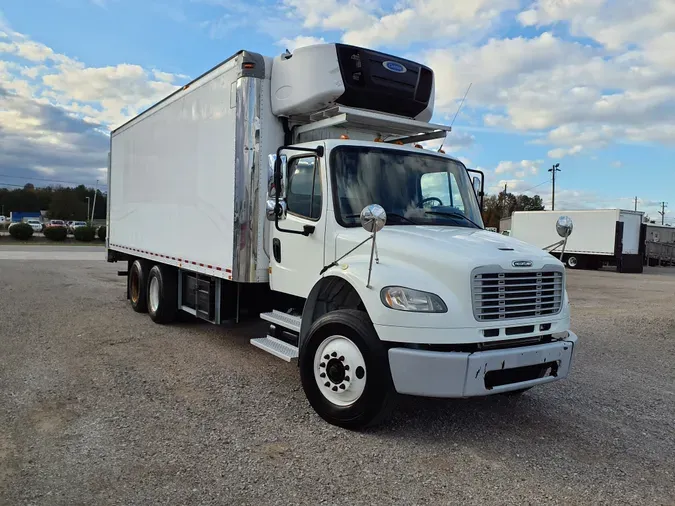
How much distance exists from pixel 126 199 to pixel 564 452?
9.14 meters

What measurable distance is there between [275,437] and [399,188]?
2.66 metres

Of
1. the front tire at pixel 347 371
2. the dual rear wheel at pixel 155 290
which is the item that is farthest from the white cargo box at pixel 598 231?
the front tire at pixel 347 371

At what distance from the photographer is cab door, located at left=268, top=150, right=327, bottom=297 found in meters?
5.45

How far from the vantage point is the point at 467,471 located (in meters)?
3.95

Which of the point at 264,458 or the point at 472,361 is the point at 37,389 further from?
the point at 472,361

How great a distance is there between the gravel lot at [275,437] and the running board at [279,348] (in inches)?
17.5

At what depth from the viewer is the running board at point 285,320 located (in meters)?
5.65

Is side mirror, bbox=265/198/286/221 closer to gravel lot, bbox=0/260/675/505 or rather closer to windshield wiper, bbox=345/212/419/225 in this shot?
windshield wiper, bbox=345/212/419/225

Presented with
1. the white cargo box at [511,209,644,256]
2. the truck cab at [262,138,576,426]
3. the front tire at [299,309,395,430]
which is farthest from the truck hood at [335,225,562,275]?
the white cargo box at [511,209,644,256]

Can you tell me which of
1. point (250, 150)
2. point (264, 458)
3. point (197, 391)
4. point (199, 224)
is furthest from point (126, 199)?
point (264, 458)

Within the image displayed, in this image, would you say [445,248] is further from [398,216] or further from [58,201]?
[58,201]

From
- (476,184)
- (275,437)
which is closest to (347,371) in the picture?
(275,437)

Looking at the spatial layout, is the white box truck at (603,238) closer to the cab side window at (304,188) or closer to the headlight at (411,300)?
the cab side window at (304,188)

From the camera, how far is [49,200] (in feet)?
354
